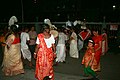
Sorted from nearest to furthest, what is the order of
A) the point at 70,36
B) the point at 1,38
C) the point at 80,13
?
the point at 1,38, the point at 70,36, the point at 80,13

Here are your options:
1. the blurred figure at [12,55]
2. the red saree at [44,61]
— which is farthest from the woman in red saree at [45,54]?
the blurred figure at [12,55]

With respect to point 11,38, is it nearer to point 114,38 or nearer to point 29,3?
point 114,38

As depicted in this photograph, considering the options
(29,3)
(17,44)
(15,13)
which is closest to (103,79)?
(17,44)

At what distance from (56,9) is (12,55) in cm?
3402

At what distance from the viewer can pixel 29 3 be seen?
43.9m

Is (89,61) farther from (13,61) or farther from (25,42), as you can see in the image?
(25,42)

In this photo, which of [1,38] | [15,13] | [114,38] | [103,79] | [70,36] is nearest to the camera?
[103,79]

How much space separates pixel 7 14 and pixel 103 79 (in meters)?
33.9

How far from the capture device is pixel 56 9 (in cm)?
4300

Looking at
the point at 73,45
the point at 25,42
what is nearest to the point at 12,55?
the point at 25,42

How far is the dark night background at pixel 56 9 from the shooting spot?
37.5 metres

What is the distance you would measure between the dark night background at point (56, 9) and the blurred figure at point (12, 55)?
87.7 ft

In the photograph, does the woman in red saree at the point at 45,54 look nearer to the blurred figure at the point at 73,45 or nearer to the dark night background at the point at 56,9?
the blurred figure at the point at 73,45

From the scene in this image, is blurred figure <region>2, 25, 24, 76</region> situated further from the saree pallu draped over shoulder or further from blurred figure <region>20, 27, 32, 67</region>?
blurred figure <region>20, 27, 32, 67</region>
